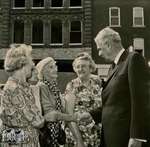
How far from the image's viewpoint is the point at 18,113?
404cm

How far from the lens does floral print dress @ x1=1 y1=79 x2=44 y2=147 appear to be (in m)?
4.03

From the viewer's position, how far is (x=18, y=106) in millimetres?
4051

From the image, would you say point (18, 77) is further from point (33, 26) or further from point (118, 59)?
point (33, 26)

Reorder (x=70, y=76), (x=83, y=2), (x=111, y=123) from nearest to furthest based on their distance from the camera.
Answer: (x=111, y=123) < (x=70, y=76) < (x=83, y=2)

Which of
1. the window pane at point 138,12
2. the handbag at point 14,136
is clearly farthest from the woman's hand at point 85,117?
the window pane at point 138,12

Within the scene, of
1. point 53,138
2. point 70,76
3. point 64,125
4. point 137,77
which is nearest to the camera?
point 137,77

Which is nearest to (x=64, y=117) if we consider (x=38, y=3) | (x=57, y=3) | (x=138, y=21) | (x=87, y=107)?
(x=87, y=107)

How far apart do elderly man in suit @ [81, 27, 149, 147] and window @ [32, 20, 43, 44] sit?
2512 centimetres

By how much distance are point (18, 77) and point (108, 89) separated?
93cm

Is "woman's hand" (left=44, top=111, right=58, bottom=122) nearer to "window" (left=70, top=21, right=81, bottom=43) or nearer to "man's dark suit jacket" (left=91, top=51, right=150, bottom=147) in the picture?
"man's dark suit jacket" (left=91, top=51, right=150, bottom=147)

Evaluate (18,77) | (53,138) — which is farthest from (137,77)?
(53,138)

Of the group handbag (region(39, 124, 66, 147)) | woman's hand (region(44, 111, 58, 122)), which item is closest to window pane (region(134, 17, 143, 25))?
handbag (region(39, 124, 66, 147))

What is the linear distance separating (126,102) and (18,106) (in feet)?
3.46

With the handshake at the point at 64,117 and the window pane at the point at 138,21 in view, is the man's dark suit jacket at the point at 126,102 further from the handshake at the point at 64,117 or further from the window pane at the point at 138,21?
the window pane at the point at 138,21
